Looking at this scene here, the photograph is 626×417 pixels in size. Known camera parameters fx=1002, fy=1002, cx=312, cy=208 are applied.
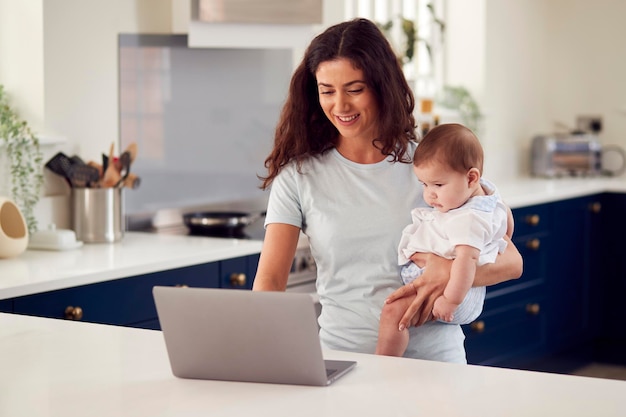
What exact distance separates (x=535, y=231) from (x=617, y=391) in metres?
3.27

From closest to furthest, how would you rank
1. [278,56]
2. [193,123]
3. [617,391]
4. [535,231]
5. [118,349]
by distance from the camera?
[617,391] → [118,349] → [193,123] → [278,56] → [535,231]

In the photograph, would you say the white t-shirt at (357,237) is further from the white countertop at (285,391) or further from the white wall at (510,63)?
the white wall at (510,63)

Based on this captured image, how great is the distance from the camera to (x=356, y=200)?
Result: 2.10m

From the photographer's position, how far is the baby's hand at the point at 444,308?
1.99m

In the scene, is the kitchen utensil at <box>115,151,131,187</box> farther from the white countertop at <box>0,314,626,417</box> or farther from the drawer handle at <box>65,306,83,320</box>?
the white countertop at <box>0,314,626,417</box>

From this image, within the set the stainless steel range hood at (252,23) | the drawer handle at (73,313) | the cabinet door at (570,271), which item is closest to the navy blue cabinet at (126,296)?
the drawer handle at (73,313)

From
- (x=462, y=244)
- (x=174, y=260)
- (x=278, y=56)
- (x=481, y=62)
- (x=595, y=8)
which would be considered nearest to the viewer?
(x=462, y=244)

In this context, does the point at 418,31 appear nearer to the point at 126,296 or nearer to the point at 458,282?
the point at 126,296

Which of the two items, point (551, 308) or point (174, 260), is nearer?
point (174, 260)

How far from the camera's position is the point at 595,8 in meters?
5.85

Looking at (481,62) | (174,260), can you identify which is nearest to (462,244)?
(174,260)

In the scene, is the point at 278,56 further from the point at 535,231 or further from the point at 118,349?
the point at 118,349

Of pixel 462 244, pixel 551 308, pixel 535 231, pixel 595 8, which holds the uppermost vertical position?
pixel 595 8

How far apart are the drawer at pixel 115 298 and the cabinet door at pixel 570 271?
240 centimetres
